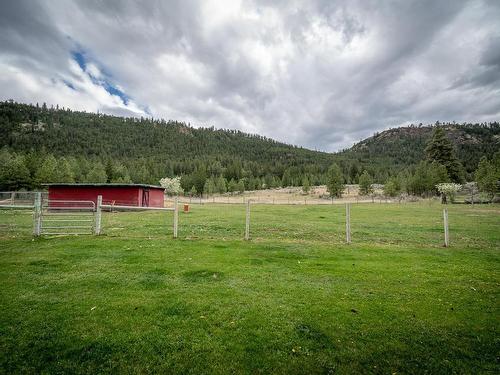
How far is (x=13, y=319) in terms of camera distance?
14.7 ft

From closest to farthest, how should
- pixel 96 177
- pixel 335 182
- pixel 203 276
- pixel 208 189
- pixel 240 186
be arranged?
1. pixel 203 276
2. pixel 335 182
3. pixel 96 177
4. pixel 208 189
5. pixel 240 186

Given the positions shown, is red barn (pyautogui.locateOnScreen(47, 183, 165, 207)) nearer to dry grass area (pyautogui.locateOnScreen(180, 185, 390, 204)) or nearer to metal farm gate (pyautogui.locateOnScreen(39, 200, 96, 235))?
metal farm gate (pyautogui.locateOnScreen(39, 200, 96, 235))

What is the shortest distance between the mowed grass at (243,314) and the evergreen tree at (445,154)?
6593cm

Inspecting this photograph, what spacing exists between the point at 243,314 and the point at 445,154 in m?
74.5

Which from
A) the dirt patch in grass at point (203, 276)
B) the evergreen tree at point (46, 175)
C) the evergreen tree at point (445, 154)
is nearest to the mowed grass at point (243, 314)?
the dirt patch in grass at point (203, 276)

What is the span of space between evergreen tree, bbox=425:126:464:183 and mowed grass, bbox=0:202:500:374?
216ft

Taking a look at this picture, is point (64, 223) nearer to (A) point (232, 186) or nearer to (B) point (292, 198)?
(B) point (292, 198)

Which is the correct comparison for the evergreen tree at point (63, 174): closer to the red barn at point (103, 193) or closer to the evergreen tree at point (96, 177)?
the evergreen tree at point (96, 177)

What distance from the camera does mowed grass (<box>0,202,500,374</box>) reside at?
11.7ft

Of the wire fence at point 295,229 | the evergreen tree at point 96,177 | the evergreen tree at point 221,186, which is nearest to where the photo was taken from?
the wire fence at point 295,229

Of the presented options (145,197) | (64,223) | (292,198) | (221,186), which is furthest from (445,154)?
(221,186)

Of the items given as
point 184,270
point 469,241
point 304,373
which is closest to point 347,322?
point 304,373

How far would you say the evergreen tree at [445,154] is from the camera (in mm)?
62469

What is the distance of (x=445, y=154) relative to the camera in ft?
207
